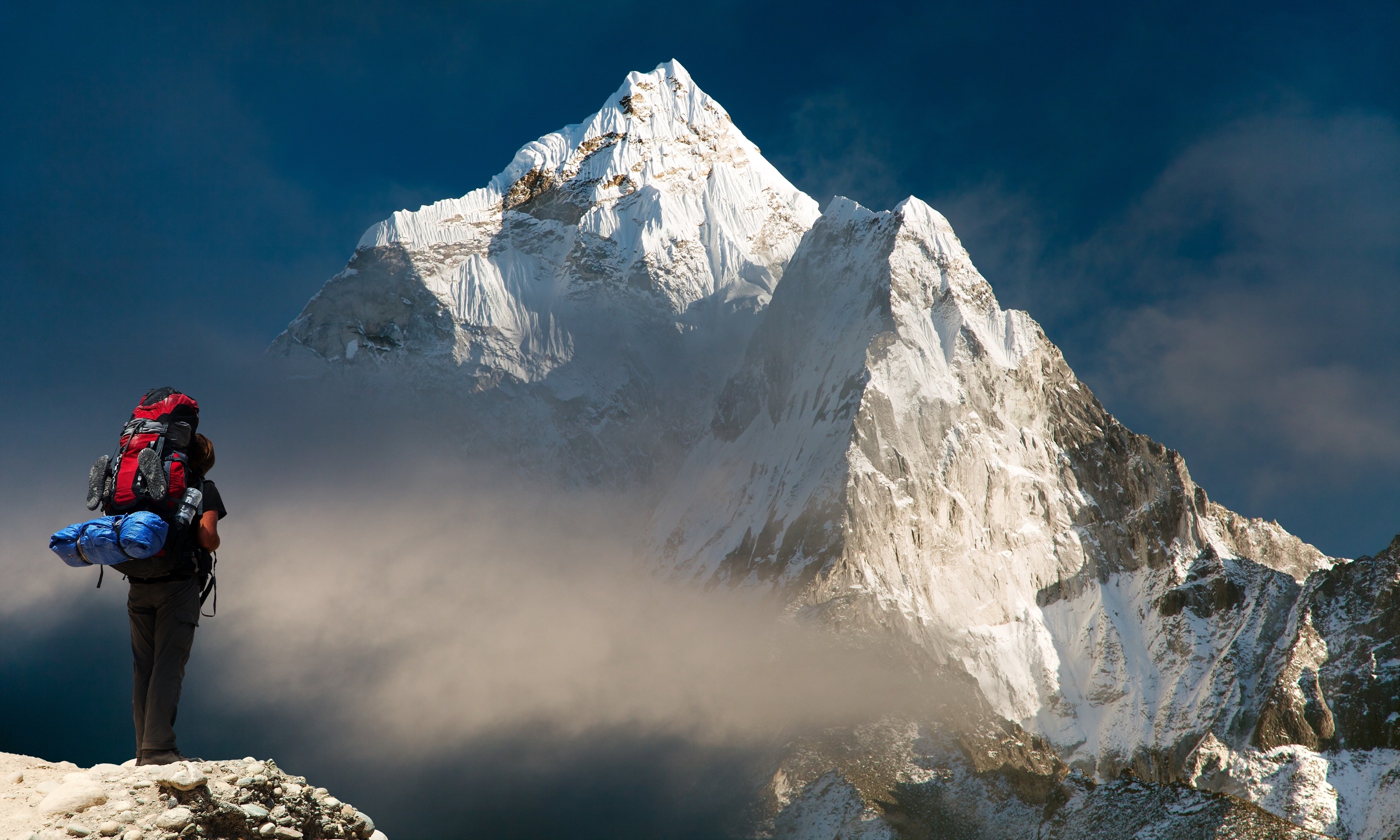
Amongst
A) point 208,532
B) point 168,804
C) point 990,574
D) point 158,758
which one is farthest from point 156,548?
point 990,574

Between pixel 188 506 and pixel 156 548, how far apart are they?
2.35 feet

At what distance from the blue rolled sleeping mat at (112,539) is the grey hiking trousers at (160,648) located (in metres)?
0.72

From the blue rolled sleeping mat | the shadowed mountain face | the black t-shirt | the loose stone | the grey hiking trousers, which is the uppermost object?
the shadowed mountain face

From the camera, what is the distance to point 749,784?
437 feet

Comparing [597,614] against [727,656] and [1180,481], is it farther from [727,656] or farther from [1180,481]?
[1180,481]

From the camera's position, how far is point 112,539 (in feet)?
40.1

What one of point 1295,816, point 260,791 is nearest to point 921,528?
point 1295,816

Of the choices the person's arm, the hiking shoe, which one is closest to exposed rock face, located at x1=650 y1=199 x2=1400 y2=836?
the hiking shoe

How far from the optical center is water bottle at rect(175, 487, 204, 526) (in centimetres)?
1267

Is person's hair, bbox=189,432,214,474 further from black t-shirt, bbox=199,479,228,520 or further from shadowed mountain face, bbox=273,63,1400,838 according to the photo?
shadowed mountain face, bbox=273,63,1400,838

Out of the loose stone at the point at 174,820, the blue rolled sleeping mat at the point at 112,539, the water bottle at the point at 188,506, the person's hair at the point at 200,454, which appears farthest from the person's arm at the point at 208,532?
the loose stone at the point at 174,820

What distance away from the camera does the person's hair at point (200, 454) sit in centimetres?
1359

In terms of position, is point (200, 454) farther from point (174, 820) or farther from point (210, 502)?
point (174, 820)

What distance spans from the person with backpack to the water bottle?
10 mm
